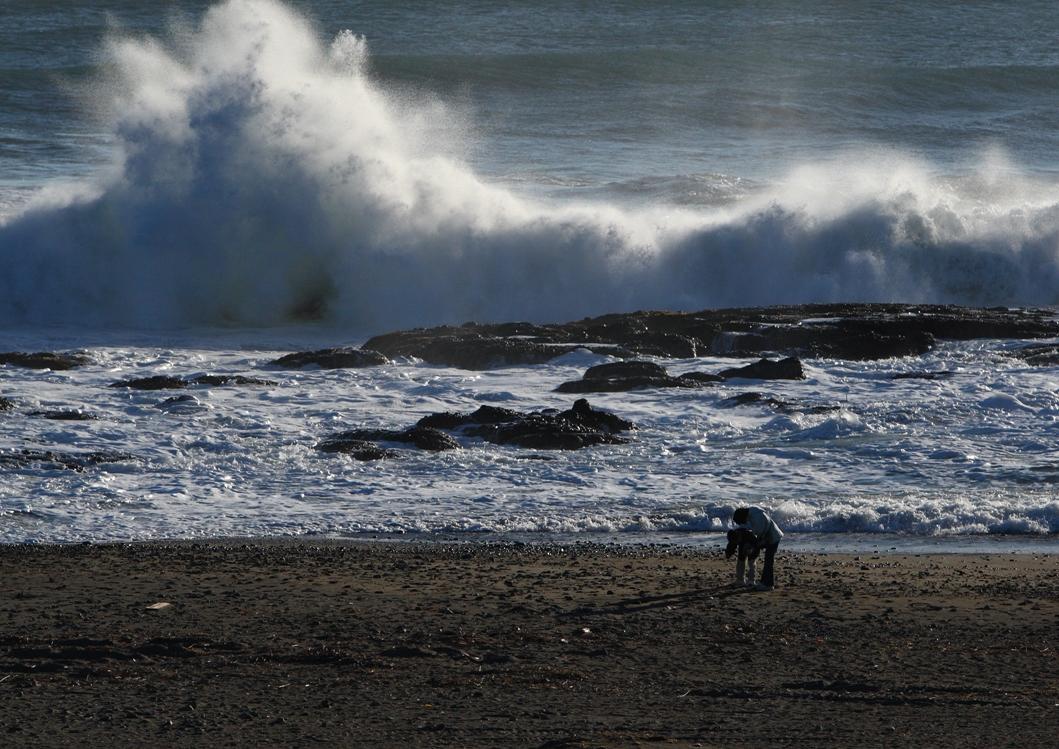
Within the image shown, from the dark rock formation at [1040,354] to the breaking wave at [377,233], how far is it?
5337 millimetres

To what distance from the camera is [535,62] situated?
42969mm

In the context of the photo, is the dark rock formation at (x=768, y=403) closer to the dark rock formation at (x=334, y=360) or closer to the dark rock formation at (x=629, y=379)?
the dark rock formation at (x=629, y=379)

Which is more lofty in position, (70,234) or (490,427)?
(70,234)

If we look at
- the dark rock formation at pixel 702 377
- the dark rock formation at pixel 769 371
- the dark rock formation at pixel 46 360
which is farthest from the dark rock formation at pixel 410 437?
the dark rock formation at pixel 46 360

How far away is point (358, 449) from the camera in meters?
12.2

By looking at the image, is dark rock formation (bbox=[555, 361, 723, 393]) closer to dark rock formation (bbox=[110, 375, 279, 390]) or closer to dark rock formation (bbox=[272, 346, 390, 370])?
dark rock formation (bbox=[272, 346, 390, 370])

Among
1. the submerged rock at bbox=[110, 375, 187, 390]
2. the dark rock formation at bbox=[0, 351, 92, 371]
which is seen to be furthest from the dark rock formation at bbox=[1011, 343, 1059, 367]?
the dark rock formation at bbox=[0, 351, 92, 371]

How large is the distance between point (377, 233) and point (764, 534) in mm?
14826

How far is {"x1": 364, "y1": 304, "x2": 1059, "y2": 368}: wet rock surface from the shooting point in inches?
640

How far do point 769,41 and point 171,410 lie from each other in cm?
3559

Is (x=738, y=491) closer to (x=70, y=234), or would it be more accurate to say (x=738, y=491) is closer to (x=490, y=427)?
(x=490, y=427)

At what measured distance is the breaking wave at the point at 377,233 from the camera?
71.9 feet

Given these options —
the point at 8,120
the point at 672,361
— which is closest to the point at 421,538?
the point at 672,361

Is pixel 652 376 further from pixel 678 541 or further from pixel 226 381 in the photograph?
pixel 678 541
